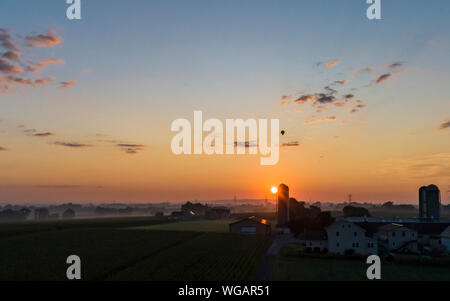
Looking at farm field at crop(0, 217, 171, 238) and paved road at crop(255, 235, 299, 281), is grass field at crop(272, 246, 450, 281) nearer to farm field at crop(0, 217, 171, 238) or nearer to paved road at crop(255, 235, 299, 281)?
paved road at crop(255, 235, 299, 281)

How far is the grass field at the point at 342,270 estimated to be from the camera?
140ft

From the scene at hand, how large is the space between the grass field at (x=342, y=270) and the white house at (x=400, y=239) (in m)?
12.6

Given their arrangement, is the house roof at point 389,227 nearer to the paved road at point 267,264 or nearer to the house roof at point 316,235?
the house roof at point 316,235

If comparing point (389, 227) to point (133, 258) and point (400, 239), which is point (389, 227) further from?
point (133, 258)

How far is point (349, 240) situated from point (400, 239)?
1080cm

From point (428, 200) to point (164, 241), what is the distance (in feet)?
212

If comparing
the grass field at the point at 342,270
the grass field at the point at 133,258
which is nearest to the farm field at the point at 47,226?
the grass field at the point at 133,258

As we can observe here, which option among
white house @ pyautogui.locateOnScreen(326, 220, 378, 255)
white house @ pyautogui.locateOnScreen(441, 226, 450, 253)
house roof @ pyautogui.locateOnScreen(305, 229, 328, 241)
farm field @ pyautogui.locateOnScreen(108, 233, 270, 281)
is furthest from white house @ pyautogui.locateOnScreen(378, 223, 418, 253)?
farm field @ pyautogui.locateOnScreen(108, 233, 270, 281)

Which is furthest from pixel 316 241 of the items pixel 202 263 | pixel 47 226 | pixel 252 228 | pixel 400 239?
pixel 47 226

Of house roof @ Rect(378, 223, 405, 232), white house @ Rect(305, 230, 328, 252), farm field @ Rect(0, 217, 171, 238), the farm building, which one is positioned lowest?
farm field @ Rect(0, 217, 171, 238)

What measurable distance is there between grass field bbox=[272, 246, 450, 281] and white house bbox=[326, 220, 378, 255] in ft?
15.6

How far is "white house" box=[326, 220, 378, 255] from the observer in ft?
197

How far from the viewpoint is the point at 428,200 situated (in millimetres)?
93500
